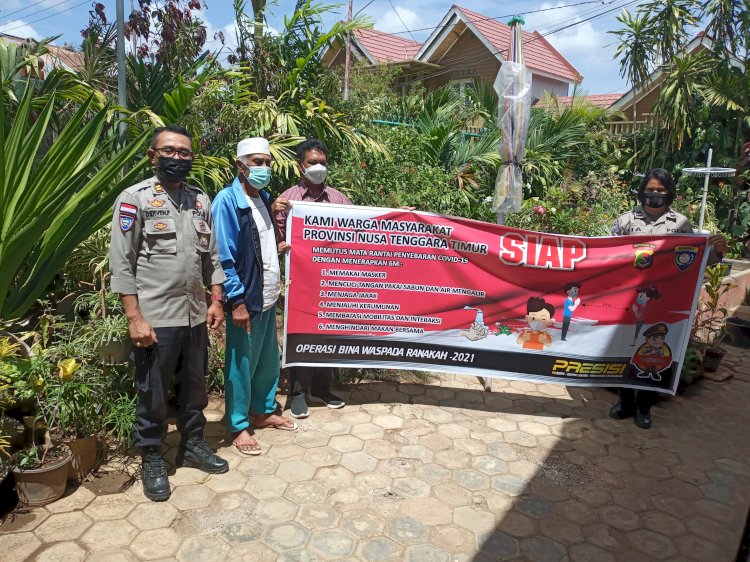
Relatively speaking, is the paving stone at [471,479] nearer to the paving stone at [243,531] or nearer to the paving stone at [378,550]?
the paving stone at [378,550]

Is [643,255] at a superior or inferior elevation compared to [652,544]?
superior

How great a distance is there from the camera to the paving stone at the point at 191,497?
8.97 ft

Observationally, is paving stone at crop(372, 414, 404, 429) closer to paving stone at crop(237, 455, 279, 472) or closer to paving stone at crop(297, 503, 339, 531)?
paving stone at crop(237, 455, 279, 472)

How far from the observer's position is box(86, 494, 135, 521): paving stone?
8.55ft

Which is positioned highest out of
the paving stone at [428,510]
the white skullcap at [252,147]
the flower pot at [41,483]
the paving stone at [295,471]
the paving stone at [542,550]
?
the white skullcap at [252,147]

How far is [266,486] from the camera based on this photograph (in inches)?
115

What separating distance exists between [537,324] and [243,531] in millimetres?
2400

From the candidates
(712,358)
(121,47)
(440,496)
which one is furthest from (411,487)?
(121,47)

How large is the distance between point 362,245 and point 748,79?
9.16 metres

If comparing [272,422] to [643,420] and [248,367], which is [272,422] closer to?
[248,367]

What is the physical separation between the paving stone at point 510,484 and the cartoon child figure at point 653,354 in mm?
1426

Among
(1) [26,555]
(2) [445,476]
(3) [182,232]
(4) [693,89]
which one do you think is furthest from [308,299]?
(4) [693,89]

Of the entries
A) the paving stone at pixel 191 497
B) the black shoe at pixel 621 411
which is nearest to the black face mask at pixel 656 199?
the black shoe at pixel 621 411

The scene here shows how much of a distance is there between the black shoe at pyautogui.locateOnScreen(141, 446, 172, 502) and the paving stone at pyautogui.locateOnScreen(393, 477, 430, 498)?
1214mm
